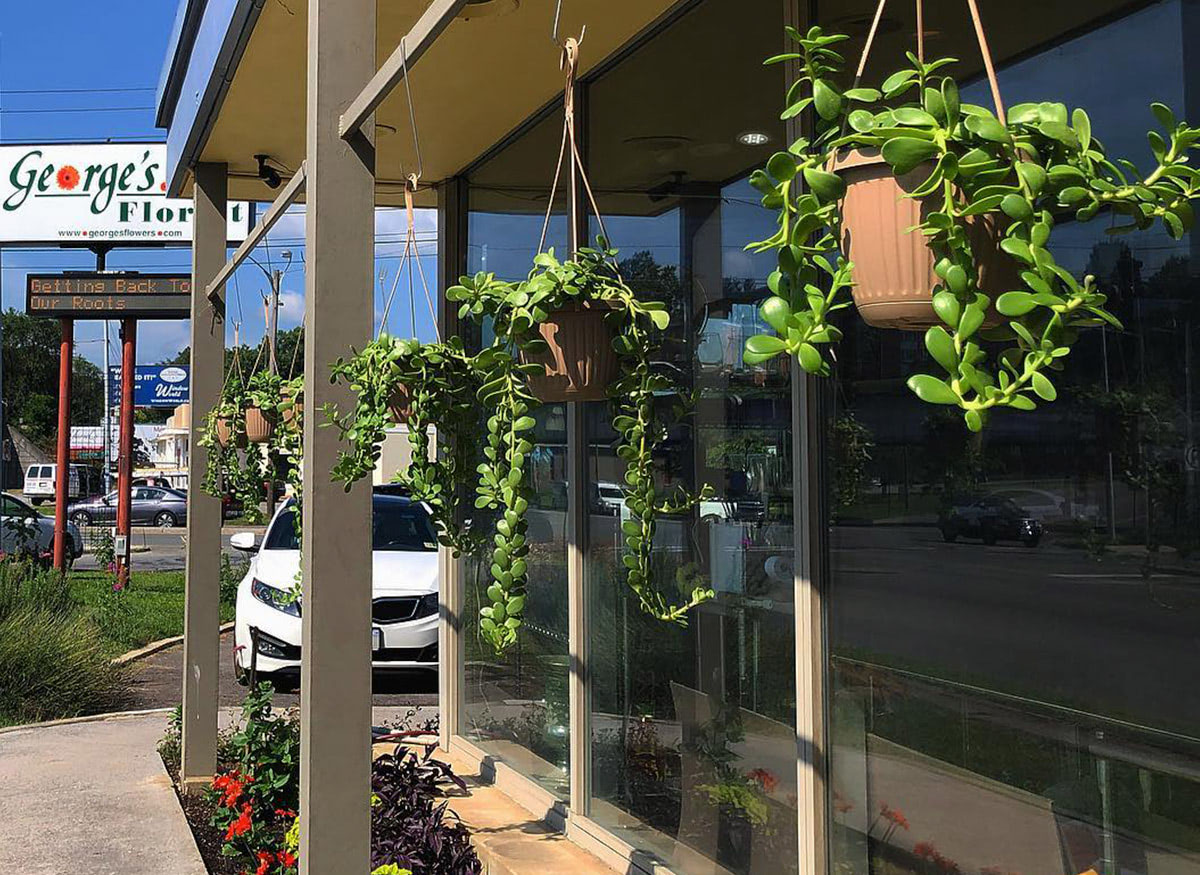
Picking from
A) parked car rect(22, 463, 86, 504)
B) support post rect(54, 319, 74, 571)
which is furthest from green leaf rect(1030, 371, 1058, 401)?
parked car rect(22, 463, 86, 504)

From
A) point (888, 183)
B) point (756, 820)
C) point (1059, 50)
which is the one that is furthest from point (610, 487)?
point (888, 183)

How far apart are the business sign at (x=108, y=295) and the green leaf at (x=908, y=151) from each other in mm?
12406

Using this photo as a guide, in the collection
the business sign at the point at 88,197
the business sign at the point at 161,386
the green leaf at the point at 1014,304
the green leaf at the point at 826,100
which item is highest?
the business sign at the point at 88,197

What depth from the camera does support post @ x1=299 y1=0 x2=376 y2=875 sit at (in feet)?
8.95

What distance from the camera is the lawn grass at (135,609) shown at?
10656 millimetres

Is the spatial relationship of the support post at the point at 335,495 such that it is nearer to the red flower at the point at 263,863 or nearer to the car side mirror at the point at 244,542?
the red flower at the point at 263,863

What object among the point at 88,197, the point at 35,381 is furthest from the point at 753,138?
the point at 35,381

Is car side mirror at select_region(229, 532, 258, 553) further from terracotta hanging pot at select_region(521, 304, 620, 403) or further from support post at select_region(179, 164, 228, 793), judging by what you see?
terracotta hanging pot at select_region(521, 304, 620, 403)

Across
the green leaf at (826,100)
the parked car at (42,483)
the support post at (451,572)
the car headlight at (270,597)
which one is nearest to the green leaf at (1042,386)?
the green leaf at (826,100)

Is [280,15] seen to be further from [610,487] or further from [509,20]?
[610,487]

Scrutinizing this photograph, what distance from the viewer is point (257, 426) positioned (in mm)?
5375

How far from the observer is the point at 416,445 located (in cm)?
251

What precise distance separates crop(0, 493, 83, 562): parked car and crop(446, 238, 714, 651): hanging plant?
11.9 m

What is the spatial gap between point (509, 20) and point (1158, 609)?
9.17ft
